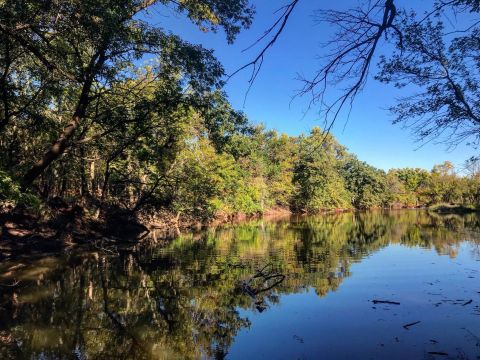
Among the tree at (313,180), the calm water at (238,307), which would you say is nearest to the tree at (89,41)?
the calm water at (238,307)

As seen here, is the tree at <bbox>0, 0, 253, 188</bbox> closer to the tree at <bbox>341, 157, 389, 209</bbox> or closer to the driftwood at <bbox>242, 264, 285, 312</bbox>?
the driftwood at <bbox>242, 264, 285, 312</bbox>

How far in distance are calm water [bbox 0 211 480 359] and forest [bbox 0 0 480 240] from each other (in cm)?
321

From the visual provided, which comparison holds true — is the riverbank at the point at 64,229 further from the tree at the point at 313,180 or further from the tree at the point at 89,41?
the tree at the point at 313,180

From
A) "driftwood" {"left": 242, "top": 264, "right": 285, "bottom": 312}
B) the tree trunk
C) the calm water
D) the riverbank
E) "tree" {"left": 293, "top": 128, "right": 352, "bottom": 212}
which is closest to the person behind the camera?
the calm water

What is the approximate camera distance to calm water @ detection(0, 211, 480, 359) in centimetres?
728

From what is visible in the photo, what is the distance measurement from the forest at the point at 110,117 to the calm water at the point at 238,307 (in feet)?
10.5

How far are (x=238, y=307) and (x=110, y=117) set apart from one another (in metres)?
9.00

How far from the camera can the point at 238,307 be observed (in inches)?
393

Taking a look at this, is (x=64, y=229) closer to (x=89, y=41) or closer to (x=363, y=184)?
(x=89, y=41)

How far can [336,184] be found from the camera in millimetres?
79312

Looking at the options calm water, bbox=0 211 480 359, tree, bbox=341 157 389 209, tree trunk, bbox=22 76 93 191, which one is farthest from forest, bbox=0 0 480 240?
tree, bbox=341 157 389 209

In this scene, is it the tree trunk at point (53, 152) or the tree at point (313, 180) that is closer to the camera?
the tree trunk at point (53, 152)

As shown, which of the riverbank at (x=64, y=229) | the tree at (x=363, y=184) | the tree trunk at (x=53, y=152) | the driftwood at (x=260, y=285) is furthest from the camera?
the tree at (x=363, y=184)

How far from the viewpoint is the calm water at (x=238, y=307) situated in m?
7.28
